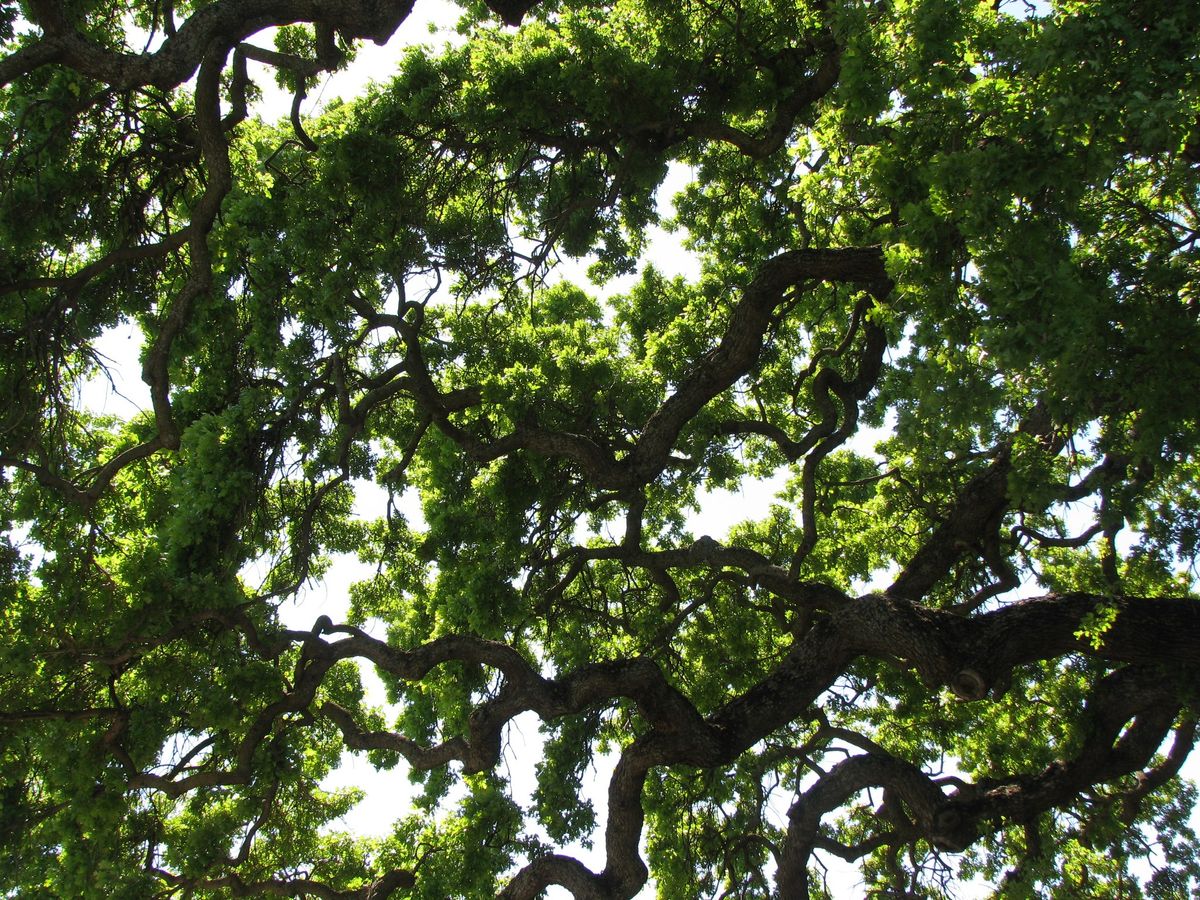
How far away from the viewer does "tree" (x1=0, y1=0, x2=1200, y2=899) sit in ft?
14.6

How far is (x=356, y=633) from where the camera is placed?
7.57 metres

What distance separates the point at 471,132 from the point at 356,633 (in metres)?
4.43

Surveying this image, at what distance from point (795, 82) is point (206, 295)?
5.42m

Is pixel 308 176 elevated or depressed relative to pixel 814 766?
elevated

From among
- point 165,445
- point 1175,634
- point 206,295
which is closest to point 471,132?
point 206,295

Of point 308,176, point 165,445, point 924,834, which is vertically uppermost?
→ point 308,176

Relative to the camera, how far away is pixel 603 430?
8.83m

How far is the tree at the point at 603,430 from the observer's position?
14.6 ft

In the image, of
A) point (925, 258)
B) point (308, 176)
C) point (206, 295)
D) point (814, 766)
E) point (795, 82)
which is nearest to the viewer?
point (925, 258)

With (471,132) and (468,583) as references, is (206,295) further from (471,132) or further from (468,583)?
(468,583)

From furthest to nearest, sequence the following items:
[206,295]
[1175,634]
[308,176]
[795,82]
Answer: [795,82], [308,176], [206,295], [1175,634]

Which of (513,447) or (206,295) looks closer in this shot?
(206,295)

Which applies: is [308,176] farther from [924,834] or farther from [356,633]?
[924,834]

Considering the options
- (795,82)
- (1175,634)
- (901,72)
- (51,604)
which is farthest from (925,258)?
(51,604)
